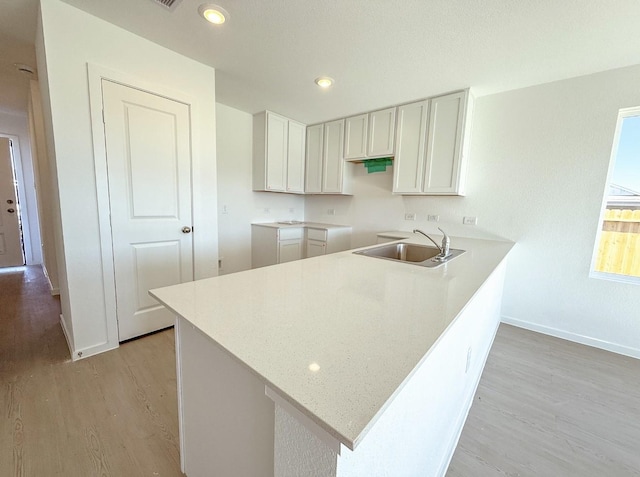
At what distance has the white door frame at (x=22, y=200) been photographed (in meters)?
4.19

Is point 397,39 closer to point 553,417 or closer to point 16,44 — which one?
point 553,417

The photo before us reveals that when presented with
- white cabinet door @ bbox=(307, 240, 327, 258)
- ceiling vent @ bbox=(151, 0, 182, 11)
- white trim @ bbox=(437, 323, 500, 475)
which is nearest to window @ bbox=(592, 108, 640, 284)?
white trim @ bbox=(437, 323, 500, 475)

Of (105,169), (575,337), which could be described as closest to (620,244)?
(575,337)

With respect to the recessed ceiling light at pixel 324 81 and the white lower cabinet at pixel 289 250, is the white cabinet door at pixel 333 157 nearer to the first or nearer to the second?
the white lower cabinet at pixel 289 250

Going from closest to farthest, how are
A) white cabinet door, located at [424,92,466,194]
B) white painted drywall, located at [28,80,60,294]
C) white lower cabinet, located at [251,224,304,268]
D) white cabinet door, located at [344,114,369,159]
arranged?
white cabinet door, located at [424,92,466,194], white painted drywall, located at [28,80,60,294], white cabinet door, located at [344,114,369,159], white lower cabinet, located at [251,224,304,268]

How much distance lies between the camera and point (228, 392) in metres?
0.83

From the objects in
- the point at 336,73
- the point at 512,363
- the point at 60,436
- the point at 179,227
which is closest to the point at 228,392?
the point at 60,436

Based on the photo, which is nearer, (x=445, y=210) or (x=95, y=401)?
(x=95, y=401)

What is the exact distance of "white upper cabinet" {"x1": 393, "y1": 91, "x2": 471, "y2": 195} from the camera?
2658 millimetres

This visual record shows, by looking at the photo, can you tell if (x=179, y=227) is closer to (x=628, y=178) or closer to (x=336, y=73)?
(x=336, y=73)

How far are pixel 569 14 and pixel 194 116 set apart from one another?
271 cm

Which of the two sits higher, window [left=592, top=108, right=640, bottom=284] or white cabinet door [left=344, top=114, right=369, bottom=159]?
white cabinet door [left=344, top=114, right=369, bottom=159]

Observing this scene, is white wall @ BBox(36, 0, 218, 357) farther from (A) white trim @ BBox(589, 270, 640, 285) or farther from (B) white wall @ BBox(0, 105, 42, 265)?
(A) white trim @ BBox(589, 270, 640, 285)

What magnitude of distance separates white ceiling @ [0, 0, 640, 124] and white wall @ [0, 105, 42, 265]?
129 inches
